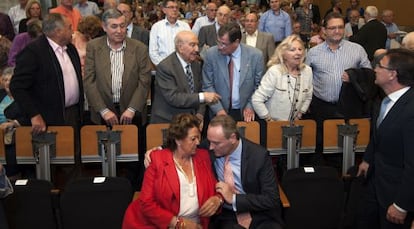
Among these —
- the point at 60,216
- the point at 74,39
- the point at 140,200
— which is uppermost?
the point at 74,39

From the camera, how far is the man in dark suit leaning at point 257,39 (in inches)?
215

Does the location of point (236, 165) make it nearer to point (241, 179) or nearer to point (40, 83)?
point (241, 179)

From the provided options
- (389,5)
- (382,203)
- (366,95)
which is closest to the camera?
(382,203)

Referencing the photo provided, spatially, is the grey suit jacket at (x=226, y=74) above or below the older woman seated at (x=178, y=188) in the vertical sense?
above

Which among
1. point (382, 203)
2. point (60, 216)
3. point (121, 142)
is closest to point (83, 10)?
point (121, 142)

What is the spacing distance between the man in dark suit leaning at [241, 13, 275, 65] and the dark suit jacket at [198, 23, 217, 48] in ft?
1.32

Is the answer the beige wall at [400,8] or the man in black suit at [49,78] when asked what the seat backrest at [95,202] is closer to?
the man in black suit at [49,78]

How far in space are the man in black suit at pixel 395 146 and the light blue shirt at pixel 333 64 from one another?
4.34 feet

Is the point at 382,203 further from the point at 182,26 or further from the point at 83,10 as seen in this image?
the point at 83,10

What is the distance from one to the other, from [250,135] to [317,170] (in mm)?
551

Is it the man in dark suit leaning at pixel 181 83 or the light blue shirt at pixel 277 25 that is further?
the light blue shirt at pixel 277 25

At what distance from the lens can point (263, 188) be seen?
2938mm

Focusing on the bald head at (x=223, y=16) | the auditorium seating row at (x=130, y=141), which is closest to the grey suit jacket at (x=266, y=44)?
the bald head at (x=223, y=16)

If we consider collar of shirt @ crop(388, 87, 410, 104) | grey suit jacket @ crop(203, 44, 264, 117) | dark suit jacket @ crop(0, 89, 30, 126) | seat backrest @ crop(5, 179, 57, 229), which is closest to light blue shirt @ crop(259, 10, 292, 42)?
grey suit jacket @ crop(203, 44, 264, 117)
